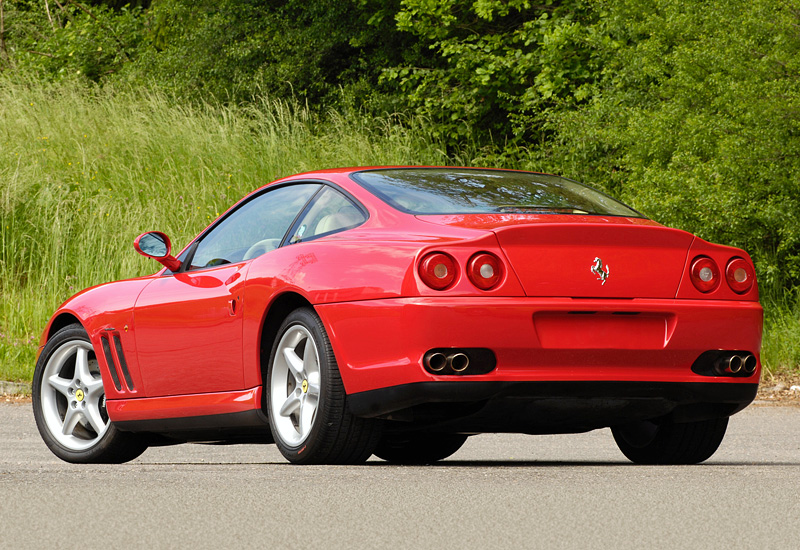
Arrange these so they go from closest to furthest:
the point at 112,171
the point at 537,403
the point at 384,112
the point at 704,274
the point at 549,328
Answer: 1. the point at 549,328
2. the point at 537,403
3. the point at 704,274
4. the point at 112,171
5. the point at 384,112

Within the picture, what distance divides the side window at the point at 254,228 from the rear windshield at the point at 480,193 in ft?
1.30

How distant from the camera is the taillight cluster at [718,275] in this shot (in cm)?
590

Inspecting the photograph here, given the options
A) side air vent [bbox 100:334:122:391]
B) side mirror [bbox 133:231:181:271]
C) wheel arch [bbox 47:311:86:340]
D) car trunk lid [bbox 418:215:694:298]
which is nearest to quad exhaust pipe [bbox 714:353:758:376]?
car trunk lid [bbox 418:215:694:298]

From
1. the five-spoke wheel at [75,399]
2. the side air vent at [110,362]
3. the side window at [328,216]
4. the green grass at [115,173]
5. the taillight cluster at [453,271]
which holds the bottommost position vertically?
the green grass at [115,173]

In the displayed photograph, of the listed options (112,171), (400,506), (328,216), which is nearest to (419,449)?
(328,216)

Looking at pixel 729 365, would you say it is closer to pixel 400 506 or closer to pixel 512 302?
pixel 512 302

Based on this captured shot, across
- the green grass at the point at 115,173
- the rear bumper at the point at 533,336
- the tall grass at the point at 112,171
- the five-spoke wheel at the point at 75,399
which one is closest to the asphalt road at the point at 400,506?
the rear bumper at the point at 533,336

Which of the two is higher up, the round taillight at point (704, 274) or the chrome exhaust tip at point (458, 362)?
the round taillight at point (704, 274)

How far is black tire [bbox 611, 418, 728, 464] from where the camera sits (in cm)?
652

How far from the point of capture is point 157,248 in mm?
7066

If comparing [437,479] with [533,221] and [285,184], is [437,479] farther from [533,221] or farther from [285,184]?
[285,184]

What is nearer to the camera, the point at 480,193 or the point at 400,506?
the point at 400,506

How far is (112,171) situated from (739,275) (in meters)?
15.2

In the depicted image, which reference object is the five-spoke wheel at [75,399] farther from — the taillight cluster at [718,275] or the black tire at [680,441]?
the taillight cluster at [718,275]
